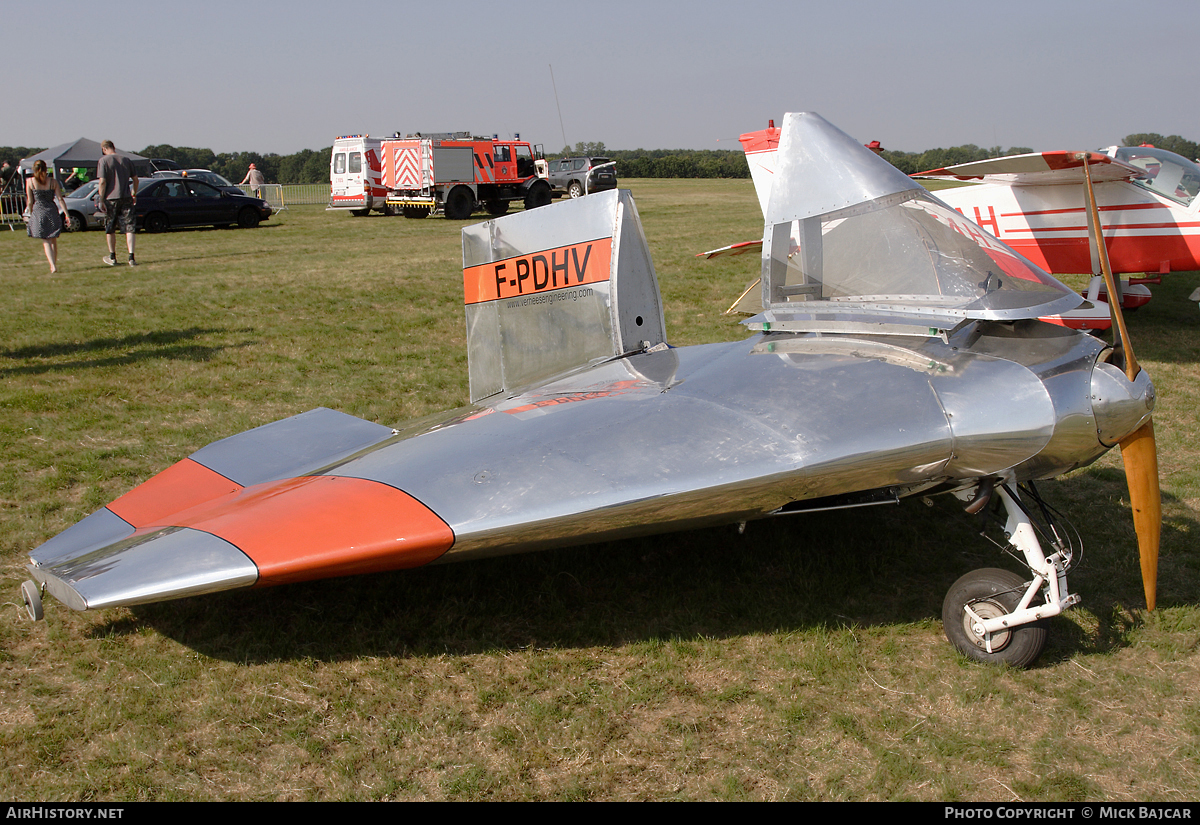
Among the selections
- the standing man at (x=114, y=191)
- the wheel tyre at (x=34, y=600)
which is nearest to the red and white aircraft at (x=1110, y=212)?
the wheel tyre at (x=34, y=600)

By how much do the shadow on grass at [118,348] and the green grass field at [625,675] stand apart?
8.15ft

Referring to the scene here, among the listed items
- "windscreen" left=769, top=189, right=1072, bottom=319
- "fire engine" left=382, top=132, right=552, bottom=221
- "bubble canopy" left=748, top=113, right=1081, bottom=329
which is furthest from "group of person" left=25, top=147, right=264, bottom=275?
"windscreen" left=769, top=189, right=1072, bottom=319

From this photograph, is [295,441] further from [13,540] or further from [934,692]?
[934,692]

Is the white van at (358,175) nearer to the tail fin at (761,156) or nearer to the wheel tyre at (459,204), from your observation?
the wheel tyre at (459,204)

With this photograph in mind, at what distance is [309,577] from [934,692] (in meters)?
2.59

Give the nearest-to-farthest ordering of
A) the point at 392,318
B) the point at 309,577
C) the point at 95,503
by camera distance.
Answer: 1. the point at 309,577
2. the point at 95,503
3. the point at 392,318

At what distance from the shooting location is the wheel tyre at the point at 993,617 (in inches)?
136

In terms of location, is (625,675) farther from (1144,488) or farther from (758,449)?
(1144,488)

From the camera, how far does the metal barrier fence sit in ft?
108

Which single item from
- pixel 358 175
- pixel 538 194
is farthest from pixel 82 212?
pixel 538 194

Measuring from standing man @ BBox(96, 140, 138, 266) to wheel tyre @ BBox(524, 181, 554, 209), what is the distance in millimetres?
13707

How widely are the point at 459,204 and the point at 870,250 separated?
23.1 meters

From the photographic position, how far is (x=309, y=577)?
311cm
